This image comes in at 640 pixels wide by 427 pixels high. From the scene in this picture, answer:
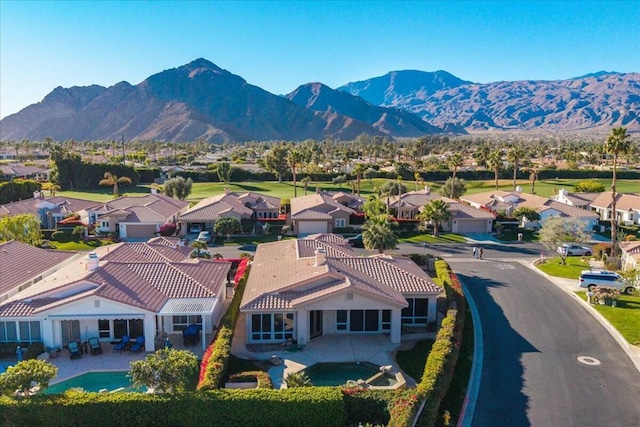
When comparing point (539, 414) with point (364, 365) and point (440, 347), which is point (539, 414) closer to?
point (440, 347)

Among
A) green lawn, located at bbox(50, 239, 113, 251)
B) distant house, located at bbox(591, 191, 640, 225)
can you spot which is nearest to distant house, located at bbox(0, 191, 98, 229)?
green lawn, located at bbox(50, 239, 113, 251)

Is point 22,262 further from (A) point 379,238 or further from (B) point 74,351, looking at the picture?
(A) point 379,238

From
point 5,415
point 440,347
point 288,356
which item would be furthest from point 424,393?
point 5,415

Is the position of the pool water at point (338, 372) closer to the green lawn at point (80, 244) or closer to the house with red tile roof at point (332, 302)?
the house with red tile roof at point (332, 302)

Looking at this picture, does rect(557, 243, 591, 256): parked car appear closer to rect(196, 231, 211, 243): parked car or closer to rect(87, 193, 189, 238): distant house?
rect(196, 231, 211, 243): parked car

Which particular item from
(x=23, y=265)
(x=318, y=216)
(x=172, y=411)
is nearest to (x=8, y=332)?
(x=23, y=265)

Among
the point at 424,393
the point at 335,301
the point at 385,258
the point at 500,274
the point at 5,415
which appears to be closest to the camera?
the point at 5,415

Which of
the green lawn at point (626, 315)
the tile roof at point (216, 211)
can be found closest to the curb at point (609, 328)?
the green lawn at point (626, 315)
